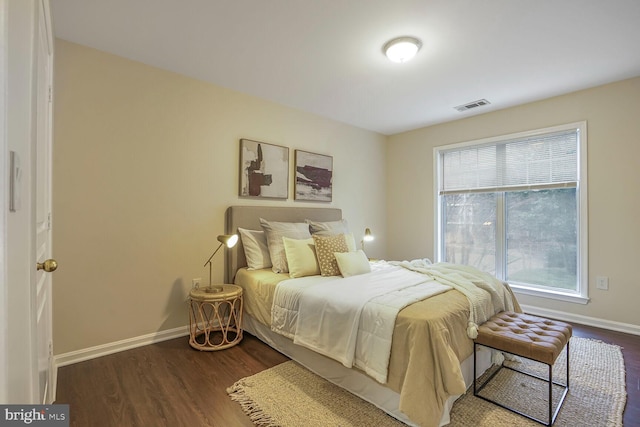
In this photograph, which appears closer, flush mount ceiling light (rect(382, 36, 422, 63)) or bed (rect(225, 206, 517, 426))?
bed (rect(225, 206, 517, 426))

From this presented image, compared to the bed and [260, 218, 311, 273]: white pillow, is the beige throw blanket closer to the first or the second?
the bed

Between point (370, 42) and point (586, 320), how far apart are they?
3584 mm

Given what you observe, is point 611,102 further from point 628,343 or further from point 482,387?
point 482,387

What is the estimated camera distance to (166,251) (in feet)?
9.05

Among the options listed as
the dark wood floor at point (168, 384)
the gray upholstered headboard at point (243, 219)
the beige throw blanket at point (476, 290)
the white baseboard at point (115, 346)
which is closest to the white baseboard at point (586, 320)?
the dark wood floor at point (168, 384)

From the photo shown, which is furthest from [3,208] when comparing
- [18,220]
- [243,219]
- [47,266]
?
[243,219]

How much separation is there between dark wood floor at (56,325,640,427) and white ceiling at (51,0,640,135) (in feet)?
8.22

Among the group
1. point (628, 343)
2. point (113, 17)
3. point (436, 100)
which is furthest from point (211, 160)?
point (628, 343)

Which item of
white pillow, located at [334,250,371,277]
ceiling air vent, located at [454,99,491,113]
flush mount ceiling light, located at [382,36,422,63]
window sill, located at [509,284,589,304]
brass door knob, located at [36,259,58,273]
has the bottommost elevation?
window sill, located at [509,284,589,304]

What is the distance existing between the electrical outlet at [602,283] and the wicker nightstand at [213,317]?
3.67 metres

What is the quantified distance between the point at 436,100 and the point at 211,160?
2632 millimetres

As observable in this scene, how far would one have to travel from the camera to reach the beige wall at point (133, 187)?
2299 mm

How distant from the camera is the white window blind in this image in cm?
338

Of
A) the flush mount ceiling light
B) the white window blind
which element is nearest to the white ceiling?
the flush mount ceiling light
